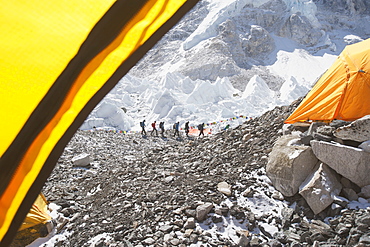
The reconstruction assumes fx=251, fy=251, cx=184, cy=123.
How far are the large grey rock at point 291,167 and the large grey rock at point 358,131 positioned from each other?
58 cm

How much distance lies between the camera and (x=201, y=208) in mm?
3865

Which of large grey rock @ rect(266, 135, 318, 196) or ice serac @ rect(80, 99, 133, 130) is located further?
ice serac @ rect(80, 99, 133, 130)

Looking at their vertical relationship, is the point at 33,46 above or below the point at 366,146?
above

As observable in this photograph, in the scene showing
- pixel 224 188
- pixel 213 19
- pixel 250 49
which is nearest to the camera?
pixel 224 188

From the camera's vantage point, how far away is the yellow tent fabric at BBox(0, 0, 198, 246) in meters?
1.01

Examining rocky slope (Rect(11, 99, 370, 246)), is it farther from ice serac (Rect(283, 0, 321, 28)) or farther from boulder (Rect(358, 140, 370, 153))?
ice serac (Rect(283, 0, 321, 28))

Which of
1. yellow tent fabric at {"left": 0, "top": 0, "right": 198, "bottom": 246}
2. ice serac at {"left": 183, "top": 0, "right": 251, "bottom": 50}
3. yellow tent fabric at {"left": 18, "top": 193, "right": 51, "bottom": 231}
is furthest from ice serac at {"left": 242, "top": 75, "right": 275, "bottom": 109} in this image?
ice serac at {"left": 183, "top": 0, "right": 251, "bottom": 50}

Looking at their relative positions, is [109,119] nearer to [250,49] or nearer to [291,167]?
[291,167]

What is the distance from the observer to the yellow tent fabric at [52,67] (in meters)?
1.01

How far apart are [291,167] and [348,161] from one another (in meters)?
0.78

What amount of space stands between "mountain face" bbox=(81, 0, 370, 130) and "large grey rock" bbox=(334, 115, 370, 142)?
879 inches

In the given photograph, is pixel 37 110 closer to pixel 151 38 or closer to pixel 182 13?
pixel 151 38

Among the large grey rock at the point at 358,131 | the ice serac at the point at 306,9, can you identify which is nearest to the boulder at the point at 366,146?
the large grey rock at the point at 358,131

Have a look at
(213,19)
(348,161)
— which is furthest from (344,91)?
(213,19)
